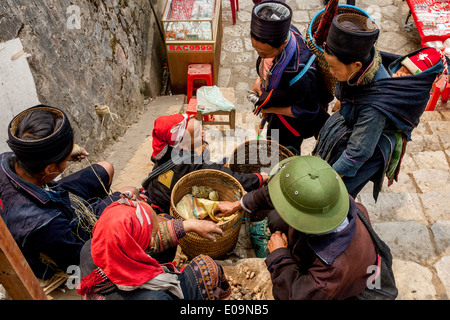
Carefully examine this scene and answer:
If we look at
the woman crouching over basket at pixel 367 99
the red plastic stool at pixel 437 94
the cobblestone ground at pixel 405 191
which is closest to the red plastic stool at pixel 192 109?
the cobblestone ground at pixel 405 191

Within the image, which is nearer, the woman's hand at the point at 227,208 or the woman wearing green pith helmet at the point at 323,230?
the woman wearing green pith helmet at the point at 323,230

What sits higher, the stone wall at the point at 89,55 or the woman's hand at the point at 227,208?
the stone wall at the point at 89,55

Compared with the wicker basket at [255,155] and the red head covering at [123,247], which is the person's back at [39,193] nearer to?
the red head covering at [123,247]

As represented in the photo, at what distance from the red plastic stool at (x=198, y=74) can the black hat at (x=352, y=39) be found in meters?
3.93

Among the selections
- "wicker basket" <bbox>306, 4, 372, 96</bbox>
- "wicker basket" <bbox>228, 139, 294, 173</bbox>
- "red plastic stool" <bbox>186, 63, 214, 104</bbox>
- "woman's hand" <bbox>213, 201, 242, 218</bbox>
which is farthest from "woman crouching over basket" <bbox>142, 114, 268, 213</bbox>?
"red plastic stool" <bbox>186, 63, 214, 104</bbox>

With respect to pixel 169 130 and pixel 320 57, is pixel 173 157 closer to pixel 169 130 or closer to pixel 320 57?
pixel 169 130

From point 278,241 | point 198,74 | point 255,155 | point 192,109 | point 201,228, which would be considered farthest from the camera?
point 198,74

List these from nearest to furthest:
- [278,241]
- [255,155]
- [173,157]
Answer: [278,241] → [173,157] → [255,155]

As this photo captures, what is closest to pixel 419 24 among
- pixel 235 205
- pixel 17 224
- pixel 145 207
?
pixel 235 205

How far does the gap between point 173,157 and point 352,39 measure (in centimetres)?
199

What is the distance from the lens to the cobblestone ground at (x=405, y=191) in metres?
3.33

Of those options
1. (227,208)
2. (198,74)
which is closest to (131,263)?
(227,208)

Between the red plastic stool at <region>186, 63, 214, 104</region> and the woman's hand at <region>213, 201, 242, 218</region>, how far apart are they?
357 cm

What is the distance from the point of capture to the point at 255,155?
415 centimetres
